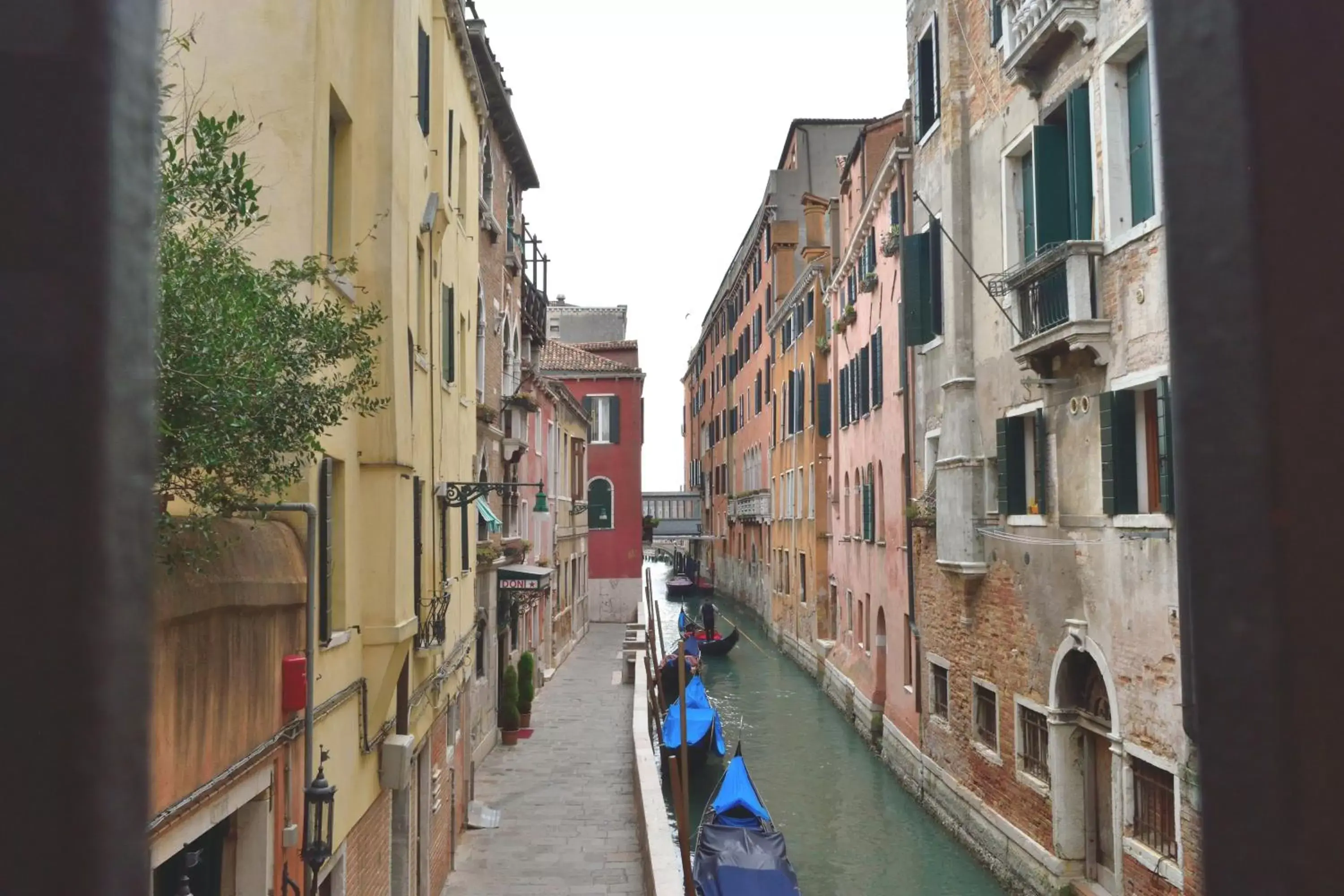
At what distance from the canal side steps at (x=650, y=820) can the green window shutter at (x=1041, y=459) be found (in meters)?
5.05

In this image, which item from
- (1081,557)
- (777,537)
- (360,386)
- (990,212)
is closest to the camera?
(360,386)

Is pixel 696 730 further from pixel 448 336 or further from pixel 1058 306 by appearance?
pixel 1058 306

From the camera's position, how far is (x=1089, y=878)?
1056cm

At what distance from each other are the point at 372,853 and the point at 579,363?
90.9ft

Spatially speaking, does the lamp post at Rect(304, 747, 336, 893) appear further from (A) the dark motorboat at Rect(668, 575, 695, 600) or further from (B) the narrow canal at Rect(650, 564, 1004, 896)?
(A) the dark motorboat at Rect(668, 575, 695, 600)

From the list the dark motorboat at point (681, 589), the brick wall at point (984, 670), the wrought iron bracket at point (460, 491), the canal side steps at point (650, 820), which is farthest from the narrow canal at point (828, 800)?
the dark motorboat at point (681, 589)

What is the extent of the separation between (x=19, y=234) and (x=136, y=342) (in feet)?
0.27

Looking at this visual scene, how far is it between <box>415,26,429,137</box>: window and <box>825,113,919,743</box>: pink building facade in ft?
28.9

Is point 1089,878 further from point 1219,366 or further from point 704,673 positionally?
point 704,673

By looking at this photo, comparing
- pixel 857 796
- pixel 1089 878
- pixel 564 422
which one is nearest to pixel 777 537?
pixel 564 422

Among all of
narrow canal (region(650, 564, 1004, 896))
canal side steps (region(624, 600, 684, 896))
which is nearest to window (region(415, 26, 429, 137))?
canal side steps (region(624, 600, 684, 896))

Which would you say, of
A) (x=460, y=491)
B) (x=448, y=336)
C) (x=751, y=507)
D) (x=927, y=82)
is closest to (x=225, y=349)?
(x=460, y=491)

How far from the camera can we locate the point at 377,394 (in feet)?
24.5

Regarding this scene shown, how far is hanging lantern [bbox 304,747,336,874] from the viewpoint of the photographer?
227 inches
